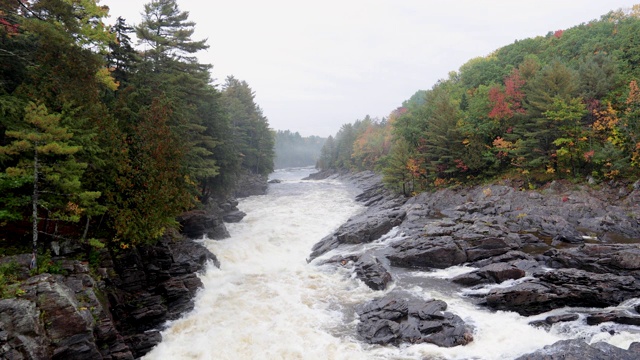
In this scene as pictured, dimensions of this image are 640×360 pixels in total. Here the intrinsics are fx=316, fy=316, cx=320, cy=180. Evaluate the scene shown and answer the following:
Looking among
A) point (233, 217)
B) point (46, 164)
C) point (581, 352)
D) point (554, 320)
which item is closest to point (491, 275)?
point (554, 320)

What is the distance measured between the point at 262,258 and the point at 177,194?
31.0ft

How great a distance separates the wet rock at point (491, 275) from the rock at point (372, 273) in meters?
3.91

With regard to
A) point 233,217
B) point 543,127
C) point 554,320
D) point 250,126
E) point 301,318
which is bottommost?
point 301,318

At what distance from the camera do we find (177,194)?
18.0m

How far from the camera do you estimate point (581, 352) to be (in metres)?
10.5

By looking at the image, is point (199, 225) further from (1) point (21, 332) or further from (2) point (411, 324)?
(2) point (411, 324)

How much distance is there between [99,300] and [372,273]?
1394cm

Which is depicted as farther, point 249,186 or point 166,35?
point 249,186

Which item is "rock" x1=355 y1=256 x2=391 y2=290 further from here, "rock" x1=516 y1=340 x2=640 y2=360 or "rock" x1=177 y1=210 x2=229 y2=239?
"rock" x1=177 y1=210 x2=229 y2=239

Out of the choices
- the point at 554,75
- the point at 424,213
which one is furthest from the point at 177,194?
the point at 554,75

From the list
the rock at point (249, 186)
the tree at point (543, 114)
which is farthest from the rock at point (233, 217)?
the tree at point (543, 114)

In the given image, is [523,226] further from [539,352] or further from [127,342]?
[127,342]

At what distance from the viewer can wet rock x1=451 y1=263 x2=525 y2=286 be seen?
17062 millimetres

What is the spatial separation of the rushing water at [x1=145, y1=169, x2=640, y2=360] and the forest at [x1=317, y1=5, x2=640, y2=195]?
56.8 ft
